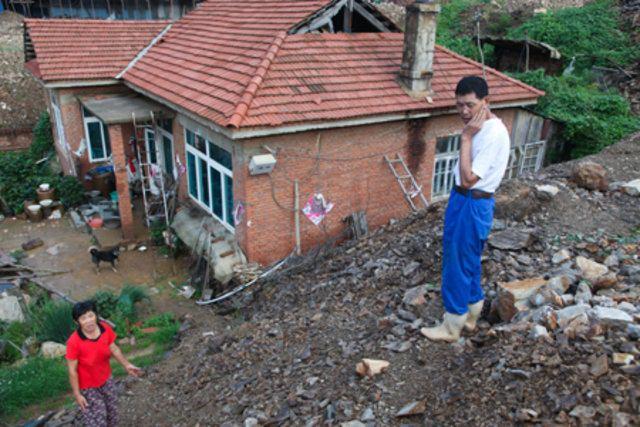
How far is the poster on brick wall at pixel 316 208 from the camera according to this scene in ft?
32.5

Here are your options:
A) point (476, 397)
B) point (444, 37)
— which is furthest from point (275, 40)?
point (444, 37)

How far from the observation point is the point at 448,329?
15.5 feet

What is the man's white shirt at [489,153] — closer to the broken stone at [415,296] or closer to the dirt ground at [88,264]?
the broken stone at [415,296]

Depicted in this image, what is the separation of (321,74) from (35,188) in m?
10.2

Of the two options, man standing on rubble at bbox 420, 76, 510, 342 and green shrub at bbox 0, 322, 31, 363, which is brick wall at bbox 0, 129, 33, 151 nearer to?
green shrub at bbox 0, 322, 31, 363

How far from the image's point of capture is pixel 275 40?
10.2 m

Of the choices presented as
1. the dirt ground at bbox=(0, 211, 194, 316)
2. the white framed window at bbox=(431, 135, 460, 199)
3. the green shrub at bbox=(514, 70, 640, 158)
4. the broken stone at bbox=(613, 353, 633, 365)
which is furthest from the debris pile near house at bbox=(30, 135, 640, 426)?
the green shrub at bbox=(514, 70, 640, 158)

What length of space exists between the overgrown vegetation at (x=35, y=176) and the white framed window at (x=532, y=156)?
1254 centimetres

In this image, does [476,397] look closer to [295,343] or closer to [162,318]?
[295,343]

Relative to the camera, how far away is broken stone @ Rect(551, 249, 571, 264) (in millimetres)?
5672

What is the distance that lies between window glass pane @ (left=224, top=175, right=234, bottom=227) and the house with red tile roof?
0.09 feet

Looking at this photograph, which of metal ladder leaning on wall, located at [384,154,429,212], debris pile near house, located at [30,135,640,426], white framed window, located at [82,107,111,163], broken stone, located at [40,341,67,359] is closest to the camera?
debris pile near house, located at [30,135,640,426]

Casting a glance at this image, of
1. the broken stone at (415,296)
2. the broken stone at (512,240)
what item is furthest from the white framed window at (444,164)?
the broken stone at (415,296)

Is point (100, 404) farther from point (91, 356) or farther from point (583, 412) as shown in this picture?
point (583, 412)
